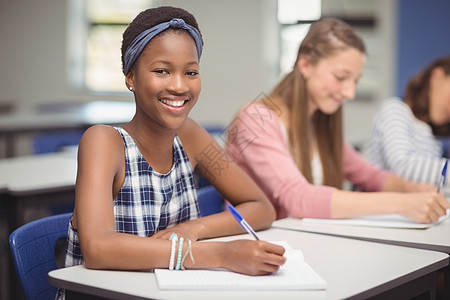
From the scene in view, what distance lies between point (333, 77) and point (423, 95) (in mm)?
828

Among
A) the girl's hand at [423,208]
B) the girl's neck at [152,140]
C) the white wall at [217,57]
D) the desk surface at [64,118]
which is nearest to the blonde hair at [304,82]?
the girl's hand at [423,208]

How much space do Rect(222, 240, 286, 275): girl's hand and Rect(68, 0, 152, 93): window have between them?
587 cm

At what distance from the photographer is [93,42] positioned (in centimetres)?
726

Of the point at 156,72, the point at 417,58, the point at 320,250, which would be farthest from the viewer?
the point at 417,58

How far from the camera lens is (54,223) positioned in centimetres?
158

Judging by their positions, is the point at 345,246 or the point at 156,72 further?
the point at 345,246

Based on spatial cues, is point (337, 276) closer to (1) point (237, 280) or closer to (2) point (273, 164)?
(1) point (237, 280)

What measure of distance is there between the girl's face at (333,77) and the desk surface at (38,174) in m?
0.98

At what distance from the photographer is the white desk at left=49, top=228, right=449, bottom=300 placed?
116 centimetres

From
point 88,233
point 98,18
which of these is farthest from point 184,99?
point 98,18

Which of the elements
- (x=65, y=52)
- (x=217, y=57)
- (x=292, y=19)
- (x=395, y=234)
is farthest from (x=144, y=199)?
(x=65, y=52)

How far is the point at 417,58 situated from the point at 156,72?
4.23m

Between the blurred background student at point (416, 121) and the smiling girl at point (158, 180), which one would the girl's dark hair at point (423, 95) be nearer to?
the blurred background student at point (416, 121)

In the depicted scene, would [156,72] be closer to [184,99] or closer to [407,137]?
[184,99]
